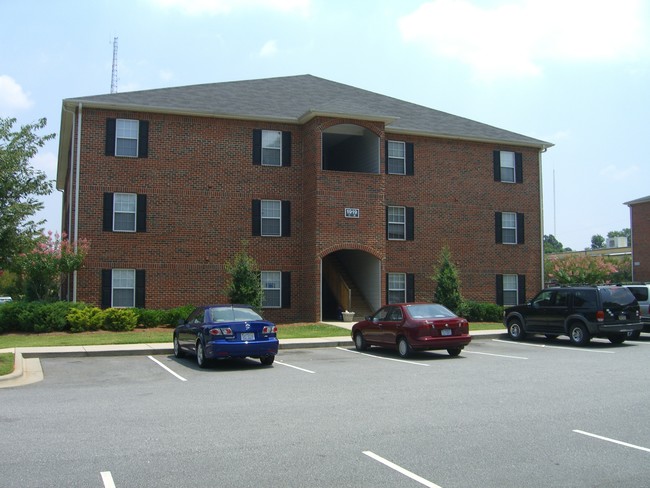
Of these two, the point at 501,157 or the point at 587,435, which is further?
the point at 501,157

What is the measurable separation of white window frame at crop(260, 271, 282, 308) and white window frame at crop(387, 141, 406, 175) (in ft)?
22.5

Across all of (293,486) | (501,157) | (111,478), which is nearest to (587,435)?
(293,486)

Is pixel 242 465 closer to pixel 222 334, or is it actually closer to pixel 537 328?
pixel 222 334

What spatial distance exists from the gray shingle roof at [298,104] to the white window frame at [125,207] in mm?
3376

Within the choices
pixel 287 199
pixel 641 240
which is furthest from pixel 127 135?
pixel 641 240

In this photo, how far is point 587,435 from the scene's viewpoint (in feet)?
Result: 25.0

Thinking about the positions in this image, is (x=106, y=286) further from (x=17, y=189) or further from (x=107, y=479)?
(x=107, y=479)

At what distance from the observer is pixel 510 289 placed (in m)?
30.2

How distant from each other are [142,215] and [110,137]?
321 centimetres

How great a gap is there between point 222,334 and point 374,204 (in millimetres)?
13104

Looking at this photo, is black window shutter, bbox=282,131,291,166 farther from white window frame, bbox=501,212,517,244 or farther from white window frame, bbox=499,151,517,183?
white window frame, bbox=501,212,517,244

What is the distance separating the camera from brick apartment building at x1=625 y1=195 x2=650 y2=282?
158ft

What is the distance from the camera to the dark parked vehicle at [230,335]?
1408 centimetres

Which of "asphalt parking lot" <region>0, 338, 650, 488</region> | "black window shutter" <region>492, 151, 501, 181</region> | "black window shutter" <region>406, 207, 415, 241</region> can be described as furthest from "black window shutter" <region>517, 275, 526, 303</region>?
"asphalt parking lot" <region>0, 338, 650, 488</region>
